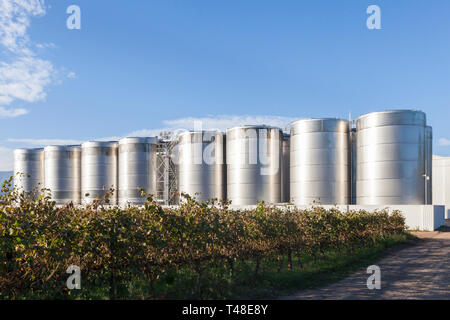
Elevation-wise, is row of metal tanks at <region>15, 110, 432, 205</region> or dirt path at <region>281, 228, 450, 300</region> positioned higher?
row of metal tanks at <region>15, 110, 432, 205</region>

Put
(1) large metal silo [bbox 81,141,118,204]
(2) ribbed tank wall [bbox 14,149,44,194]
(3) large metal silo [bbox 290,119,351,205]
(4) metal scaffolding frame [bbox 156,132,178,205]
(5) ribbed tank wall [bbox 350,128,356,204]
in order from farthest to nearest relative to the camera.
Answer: (2) ribbed tank wall [bbox 14,149,44,194]
(1) large metal silo [bbox 81,141,118,204]
(4) metal scaffolding frame [bbox 156,132,178,205]
(5) ribbed tank wall [bbox 350,128,356,204]
(3) large metal silo [bbox 290,119,351,205]

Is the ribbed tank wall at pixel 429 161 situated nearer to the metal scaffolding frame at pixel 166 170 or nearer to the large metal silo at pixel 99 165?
the metal scaffolding frame at pixel 166 170

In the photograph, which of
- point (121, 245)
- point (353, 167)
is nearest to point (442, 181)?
point (353, 167)

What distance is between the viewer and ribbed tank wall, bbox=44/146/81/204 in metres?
58.5

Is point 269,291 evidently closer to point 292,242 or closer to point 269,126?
point 292,242

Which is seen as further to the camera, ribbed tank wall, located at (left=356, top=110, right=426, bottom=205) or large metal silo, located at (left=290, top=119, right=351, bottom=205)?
large metal silo, located at (left=290, top=119, right=351, bottom=205)

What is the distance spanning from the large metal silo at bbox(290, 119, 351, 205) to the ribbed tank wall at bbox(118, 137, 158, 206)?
21275 millimetres

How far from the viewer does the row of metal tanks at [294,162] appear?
36688mm

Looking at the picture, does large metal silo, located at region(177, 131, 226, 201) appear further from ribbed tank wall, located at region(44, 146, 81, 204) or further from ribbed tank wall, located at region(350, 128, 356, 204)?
ribbed tank wall, located at region(44, 146, 81, 204)

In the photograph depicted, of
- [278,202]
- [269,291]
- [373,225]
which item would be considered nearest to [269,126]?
[278,202]

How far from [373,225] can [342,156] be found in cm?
2122

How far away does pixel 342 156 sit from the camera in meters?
40.9

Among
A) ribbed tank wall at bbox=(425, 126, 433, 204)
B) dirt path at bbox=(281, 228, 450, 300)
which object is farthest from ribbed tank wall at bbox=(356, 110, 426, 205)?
dirt path at bbox=(281, 228, 450, 300)

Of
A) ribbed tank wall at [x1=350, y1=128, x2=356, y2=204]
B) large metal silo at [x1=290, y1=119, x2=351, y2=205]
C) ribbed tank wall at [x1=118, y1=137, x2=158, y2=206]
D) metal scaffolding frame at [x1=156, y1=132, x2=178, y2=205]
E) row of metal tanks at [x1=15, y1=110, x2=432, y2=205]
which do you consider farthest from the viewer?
ribbed tank wall at [x1=118, y1=137, x2=158, y2=206]
